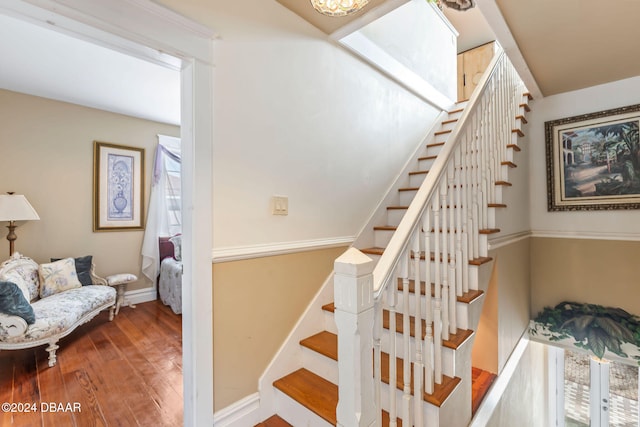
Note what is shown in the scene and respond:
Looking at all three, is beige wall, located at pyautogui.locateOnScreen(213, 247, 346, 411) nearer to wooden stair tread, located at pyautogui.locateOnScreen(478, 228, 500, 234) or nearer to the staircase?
the staircase

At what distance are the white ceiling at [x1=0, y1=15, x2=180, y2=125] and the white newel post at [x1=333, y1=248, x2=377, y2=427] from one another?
2.16 meters

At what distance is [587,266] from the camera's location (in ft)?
8.17

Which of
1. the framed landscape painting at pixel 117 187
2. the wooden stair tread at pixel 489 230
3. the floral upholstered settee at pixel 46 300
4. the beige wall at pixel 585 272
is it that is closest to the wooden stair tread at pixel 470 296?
the wooden stair tread at pixel 489 230

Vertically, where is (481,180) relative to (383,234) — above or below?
above

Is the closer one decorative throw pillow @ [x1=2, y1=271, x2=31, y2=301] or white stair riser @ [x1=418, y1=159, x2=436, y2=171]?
decorative throw pillow @ [x1=2, y1=271, x2=31, y2=301]

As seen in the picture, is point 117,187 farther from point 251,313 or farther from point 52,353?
point 251,313

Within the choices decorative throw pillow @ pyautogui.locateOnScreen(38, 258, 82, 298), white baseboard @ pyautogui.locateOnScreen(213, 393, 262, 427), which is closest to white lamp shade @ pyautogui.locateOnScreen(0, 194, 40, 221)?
decorative throw pillow @ pyautogui.locateOnScreen(38, 258, 82, 298)

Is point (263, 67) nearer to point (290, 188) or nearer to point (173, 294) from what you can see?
point (290, 188)

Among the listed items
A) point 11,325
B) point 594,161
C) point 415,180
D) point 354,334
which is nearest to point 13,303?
point 11,325

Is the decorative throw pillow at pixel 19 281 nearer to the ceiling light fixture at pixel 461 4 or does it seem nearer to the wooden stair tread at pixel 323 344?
the wooden stair tread at pixel 323 344

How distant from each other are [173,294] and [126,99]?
232 centimetres

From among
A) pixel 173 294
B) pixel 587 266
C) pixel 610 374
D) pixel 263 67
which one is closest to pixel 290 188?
pixel 263 67

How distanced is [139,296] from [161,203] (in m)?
1.27

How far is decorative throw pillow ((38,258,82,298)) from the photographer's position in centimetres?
270
